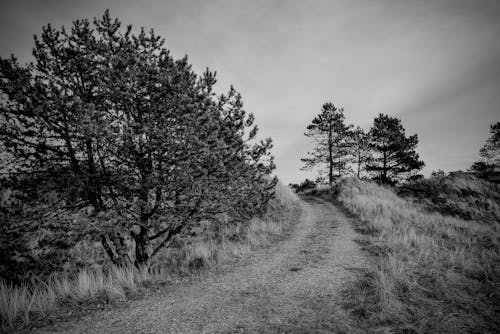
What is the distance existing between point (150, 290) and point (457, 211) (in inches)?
756

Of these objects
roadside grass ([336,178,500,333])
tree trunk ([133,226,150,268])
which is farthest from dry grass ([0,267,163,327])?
roadside grass ([336,178,500,333])

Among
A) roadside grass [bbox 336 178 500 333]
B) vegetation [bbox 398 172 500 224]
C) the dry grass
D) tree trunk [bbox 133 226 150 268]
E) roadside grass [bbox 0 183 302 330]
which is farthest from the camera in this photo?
vegetation [bbox 398 172 500 224]

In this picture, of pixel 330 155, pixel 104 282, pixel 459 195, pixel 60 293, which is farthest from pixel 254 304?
pixel 330 155

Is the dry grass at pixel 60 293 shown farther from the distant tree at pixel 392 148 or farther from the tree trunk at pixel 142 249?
the distant tree at pixel 392 148

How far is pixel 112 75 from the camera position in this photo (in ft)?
17.1

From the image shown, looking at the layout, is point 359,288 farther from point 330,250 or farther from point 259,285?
point 330,250

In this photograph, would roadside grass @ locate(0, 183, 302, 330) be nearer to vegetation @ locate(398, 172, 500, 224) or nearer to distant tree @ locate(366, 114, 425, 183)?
vegetation @ locate(398, 172, 500, 224)

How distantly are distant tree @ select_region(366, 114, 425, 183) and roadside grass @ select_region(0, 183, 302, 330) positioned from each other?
23.1m

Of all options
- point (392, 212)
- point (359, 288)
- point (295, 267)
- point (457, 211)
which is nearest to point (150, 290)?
point (295, 267)

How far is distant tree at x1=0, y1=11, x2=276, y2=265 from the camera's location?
480 cm

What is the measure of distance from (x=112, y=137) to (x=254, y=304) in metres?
4.51

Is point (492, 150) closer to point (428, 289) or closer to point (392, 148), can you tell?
point (392, 148)

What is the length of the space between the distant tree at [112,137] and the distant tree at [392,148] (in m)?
Result: 26.1

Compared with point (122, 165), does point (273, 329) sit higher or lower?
lower
